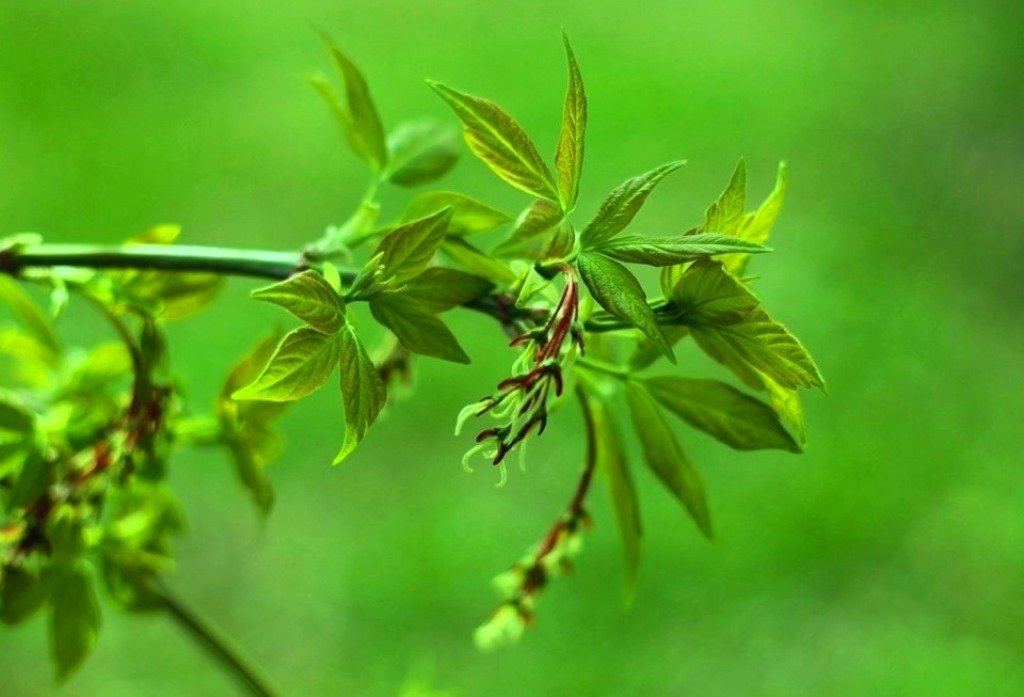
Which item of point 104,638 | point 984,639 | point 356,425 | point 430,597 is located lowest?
point 104,638

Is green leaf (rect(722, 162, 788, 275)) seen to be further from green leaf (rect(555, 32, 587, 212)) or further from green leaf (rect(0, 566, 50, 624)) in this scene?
green leaf (rect(0, 566, 50, 624))

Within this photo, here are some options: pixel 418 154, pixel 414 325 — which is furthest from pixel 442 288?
pixel 418 154

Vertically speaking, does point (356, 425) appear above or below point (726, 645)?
above

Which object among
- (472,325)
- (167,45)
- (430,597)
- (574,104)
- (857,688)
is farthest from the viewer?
(167,45)

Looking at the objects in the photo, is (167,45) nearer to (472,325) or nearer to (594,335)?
(472,325)

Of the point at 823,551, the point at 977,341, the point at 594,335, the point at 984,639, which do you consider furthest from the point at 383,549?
the point at 594,335

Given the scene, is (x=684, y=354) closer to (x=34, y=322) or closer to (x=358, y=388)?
(x=34, y=322)
